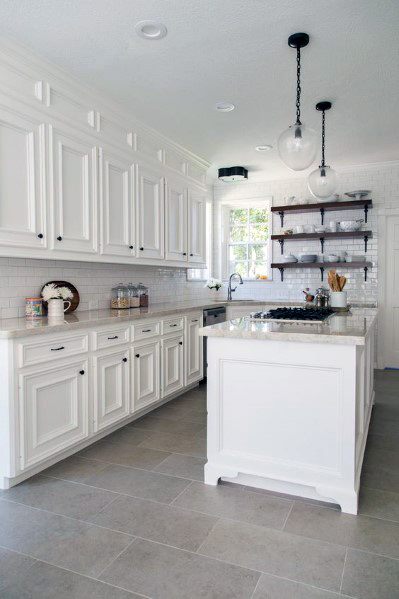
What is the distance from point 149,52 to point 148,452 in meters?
2.72

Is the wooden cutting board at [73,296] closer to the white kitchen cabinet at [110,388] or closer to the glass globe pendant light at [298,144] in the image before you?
the white kitchen cabinet at [110,388]

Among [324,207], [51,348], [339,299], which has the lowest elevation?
[51,348]

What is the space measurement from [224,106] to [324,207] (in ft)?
7.86

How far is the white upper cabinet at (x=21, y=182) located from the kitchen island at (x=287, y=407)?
4.39 ft

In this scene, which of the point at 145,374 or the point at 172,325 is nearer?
the point at 145,374

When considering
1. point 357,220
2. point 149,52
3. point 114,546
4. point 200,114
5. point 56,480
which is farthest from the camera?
point 357,220

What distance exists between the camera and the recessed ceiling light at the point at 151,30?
2.54 metres

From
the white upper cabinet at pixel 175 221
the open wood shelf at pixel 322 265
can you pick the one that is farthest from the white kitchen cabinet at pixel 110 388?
the open wood shelf at pixel 322 265

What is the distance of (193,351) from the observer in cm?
463

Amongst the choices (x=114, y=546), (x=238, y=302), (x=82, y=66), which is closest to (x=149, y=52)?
(x=82, y=66)

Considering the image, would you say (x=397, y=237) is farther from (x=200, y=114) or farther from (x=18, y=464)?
(x=18, y=464)

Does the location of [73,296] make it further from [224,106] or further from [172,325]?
[224,106]

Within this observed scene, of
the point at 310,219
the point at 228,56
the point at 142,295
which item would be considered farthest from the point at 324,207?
the point at 228,56

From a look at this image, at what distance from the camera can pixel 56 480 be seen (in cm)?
259
